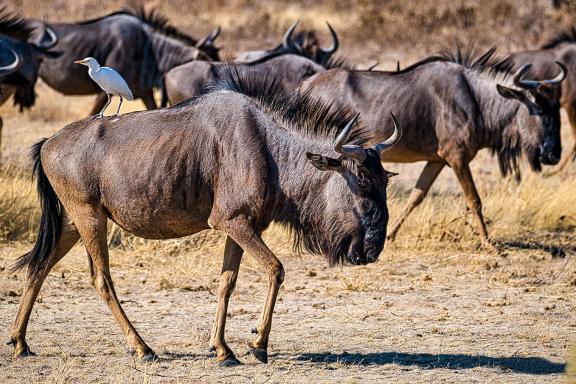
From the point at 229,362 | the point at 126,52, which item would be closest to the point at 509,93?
the point at 229,362

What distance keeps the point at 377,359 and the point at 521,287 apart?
7.25 feet

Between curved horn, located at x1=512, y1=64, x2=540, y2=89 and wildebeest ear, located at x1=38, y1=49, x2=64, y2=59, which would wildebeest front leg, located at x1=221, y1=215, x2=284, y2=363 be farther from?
wildebeest ear, located at x1=38, y1=49, x2=64, y2=59

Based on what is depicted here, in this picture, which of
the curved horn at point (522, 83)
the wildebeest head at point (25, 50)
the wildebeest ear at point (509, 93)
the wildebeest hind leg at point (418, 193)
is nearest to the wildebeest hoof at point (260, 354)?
the wildebeest hind leg at point (418, 193)

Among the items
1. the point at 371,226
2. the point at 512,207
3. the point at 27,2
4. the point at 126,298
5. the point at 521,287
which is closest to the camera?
the point at 371,226

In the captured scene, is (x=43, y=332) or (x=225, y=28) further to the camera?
(x=225, y=28)

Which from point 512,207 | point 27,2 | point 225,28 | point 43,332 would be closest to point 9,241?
point 43,332

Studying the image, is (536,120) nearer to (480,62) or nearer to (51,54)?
(480,62)

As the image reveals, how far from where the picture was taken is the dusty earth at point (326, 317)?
5.41 meters

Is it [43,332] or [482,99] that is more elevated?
[482,99]

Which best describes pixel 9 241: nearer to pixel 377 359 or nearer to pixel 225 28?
pixel 377 359

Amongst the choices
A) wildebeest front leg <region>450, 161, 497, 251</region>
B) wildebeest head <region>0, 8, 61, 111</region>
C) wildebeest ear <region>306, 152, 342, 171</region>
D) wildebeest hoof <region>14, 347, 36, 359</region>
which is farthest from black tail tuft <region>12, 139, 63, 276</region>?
wildebeest head <region>0, 8, 61, 111</region>

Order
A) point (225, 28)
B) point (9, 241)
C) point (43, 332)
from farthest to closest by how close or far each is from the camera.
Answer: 1. point (225, 28)
2. point (9, 241)
3. point (43, 332)

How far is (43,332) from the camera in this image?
612cm

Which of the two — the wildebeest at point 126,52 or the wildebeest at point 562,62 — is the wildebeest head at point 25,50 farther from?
the wildebeest at point 562,62
